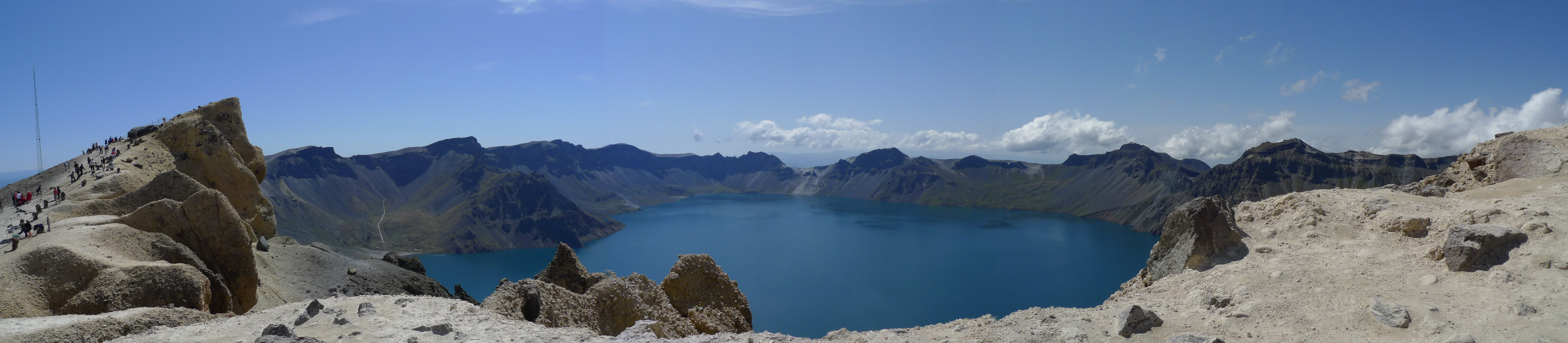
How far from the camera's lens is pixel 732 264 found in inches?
4776

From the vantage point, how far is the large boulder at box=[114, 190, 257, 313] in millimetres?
24203

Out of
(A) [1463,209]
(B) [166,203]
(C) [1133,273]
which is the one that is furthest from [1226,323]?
(C) [1133,273]

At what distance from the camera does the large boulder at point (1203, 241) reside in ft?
53.1

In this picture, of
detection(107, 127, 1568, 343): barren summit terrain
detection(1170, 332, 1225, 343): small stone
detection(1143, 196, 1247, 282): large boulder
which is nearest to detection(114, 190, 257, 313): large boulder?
detection(107, 127, 1568, 343): barren summit terrain

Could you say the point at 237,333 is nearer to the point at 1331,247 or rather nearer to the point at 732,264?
the point at 1331,247

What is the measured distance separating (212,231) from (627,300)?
2177 cm

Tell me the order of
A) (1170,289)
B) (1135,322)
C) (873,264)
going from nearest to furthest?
(1135,322)
(1170,289)
(873,264)

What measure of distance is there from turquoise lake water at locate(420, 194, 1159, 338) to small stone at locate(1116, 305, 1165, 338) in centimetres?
4843

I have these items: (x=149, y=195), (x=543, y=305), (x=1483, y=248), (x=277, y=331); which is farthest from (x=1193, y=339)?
(x=149, y=195)

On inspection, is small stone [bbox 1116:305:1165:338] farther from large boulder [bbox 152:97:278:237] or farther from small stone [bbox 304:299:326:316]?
large boulder [bbox 152:97:278:237]

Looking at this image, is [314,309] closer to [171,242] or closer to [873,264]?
[171,242]

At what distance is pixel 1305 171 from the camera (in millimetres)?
177000

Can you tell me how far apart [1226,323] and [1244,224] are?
8.44 meters

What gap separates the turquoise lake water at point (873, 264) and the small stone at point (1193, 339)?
49263 mm
